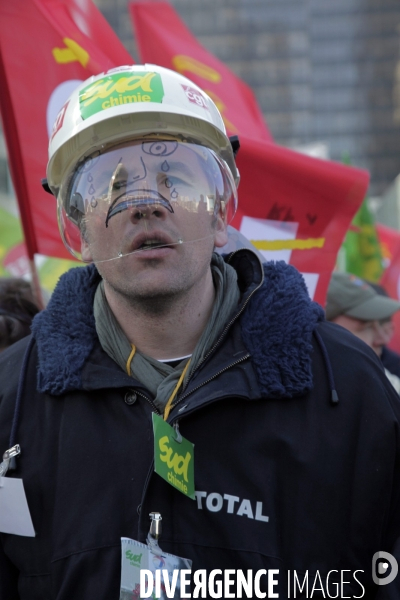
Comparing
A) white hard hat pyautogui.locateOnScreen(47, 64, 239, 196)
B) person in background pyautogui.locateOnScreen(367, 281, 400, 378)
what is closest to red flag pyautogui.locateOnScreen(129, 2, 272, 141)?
person in background pyautogui.locateOnScreen(367, 281, 400, 378)

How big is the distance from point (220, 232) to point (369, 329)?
2.83 m

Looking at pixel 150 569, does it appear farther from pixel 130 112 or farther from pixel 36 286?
pixel 36 286

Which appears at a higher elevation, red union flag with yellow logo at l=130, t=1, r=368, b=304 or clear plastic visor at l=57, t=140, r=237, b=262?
clear plastic visor at l=57, t=140, r=237, b=262

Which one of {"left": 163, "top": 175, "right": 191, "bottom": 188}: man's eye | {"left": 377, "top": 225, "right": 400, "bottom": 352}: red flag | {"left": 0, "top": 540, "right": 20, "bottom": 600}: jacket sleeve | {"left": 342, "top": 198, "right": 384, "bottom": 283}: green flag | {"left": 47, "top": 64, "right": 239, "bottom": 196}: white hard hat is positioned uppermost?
{"left": 47, "top": 64, "right": 239, "bottom": 196}: white hard hat

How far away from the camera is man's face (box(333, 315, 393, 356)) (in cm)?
526

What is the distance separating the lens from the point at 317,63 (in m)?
101

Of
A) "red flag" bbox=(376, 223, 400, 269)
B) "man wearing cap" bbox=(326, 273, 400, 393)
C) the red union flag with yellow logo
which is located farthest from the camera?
"red flag" bbox=(376, 223, 400, 269)

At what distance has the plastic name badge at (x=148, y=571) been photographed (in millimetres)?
2207

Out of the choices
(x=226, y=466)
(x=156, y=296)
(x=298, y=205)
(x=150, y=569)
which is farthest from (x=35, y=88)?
(x=150, y=569)

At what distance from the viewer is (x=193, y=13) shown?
95750mm

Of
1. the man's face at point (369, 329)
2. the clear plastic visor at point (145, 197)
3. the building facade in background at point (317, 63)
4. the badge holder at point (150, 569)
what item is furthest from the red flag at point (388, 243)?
the building facade in background at point (317, 63)

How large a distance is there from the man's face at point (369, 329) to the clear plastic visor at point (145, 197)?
8.97 feet

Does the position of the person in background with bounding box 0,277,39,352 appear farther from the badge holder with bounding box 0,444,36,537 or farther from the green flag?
the green flag

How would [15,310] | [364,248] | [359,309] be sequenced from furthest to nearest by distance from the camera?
[364,248]
[359,309]
[15,310]
